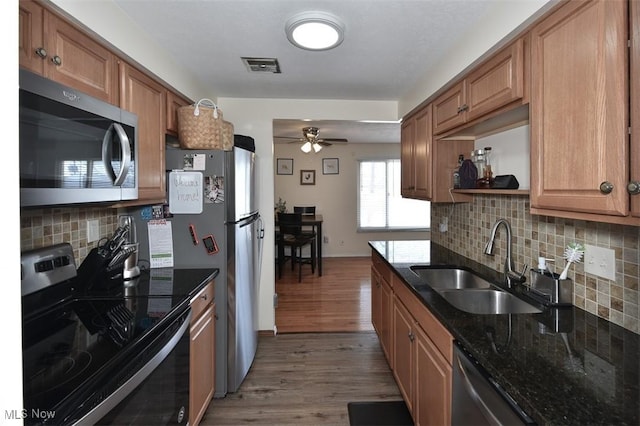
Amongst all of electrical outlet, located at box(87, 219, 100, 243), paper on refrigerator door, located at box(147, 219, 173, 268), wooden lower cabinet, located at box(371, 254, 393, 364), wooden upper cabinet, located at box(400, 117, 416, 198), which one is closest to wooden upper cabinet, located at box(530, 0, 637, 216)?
wooden lower cabinet, located at box(371, 254, 393, 364)

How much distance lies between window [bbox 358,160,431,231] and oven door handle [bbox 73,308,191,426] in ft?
17.7

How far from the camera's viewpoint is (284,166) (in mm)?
6480

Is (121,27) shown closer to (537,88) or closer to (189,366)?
(189,366)

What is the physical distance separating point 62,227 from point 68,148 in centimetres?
76

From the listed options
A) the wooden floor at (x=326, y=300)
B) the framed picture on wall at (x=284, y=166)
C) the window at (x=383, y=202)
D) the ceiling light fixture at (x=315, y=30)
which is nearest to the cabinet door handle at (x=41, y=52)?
the ceiling light fixture at (x=315, y=30)

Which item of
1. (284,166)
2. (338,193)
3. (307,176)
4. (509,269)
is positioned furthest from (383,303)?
(284,166)

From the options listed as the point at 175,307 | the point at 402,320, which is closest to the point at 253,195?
the point at 175,307

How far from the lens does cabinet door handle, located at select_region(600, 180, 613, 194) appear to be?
90 cm

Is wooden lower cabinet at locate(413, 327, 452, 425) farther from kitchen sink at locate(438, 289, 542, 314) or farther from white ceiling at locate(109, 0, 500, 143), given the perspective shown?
white ceiling at locate(109, 0, 500, 143)

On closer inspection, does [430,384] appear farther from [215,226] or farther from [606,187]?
[215,226]

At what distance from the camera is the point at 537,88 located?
1217 mm

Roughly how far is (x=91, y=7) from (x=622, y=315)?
246 cm

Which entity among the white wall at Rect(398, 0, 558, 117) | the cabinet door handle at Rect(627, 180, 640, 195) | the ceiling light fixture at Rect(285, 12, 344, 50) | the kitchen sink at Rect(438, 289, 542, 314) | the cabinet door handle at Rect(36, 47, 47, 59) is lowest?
the kitchen sink at Rect(438, 289, 542, 314)

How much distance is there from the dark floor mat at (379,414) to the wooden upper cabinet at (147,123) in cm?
182
